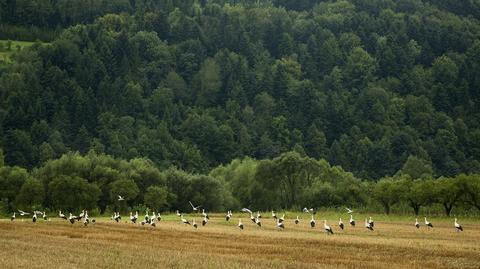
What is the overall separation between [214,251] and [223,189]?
337ft

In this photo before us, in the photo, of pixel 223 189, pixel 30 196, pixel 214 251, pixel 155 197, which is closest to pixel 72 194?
pixel 30 196

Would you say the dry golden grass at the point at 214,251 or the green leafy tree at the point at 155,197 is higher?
the green leafy tree at the point at 155,197

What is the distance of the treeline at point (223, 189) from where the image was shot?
11306 cm

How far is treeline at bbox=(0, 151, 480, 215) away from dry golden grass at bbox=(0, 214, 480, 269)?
49.1 m

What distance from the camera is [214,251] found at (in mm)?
47844

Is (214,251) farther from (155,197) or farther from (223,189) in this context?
(223,189)

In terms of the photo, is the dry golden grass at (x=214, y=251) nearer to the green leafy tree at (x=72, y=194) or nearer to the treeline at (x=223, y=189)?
the treeline at (x=223, y=189)

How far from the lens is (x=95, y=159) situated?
149 meters

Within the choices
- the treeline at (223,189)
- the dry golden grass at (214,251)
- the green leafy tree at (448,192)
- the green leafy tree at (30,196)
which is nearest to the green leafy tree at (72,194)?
the treeline at (223,189)

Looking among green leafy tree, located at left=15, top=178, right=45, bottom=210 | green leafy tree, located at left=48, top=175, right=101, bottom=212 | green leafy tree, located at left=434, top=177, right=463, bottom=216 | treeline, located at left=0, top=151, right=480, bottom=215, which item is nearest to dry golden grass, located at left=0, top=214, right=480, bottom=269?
green leafy tree, located at left=434, top=177, right=463, bottom=216

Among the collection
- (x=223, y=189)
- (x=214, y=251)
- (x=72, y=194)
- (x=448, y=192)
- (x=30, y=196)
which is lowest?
(x=214, y=251)

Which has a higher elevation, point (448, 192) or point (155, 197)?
point (448, 192)

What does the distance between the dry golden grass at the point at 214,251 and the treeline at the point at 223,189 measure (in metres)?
49.1

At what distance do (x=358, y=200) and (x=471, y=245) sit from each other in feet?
283
